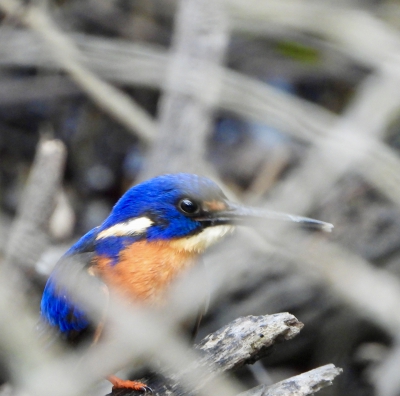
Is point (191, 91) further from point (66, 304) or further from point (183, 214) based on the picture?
point (66, 304)

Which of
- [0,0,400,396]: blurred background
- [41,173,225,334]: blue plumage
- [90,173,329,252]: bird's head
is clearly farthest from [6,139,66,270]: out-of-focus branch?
[90,173,329,252]: bird's head

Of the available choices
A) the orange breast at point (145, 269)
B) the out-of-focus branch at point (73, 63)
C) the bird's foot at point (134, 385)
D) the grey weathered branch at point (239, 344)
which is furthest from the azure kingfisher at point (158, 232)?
the out-of-focus branch at point (73, 63)

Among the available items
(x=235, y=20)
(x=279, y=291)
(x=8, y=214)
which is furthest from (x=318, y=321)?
(x=8, y=214)

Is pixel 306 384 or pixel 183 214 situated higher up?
pixel 183 214

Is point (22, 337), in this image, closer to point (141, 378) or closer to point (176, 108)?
Answer: point (141, 378)

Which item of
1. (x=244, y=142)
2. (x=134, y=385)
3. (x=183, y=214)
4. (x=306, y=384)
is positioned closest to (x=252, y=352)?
(x=306, y=384)

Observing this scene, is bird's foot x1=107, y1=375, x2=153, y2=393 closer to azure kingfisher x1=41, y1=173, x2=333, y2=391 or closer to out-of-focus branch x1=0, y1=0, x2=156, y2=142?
azure kingfisher x1=41, y1=173, x2=333, y2=391

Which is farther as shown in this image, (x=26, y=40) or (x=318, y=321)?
(x=26, y=40)
